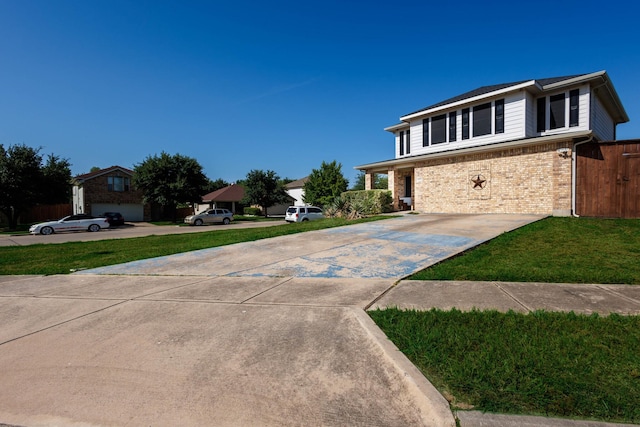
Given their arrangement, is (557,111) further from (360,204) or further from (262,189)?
(262,189)

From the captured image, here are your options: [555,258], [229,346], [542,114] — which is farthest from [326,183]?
[229,346]

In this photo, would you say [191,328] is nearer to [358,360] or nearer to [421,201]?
[358,360]

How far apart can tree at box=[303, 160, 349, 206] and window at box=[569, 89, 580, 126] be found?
86.7 feet

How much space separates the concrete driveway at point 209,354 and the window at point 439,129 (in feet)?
50.0

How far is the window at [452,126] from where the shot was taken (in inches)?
732

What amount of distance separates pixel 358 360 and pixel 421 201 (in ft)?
55.4

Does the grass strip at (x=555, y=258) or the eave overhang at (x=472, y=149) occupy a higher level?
the eave overhang at (x=472, y=149)

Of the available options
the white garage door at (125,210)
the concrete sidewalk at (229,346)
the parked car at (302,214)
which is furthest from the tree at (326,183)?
the concrete sidewalk at (229,346)

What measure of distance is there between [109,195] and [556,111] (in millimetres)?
41490

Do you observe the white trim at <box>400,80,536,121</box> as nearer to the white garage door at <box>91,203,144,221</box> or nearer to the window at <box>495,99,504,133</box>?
the window at <box>495,99,504,133</box>

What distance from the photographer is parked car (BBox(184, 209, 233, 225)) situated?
29.0 metres

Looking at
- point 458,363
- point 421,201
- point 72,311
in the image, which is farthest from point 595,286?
point 421,201

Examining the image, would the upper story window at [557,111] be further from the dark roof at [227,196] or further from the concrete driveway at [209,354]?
the dark roof at [227,196]

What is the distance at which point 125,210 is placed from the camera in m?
36.2
